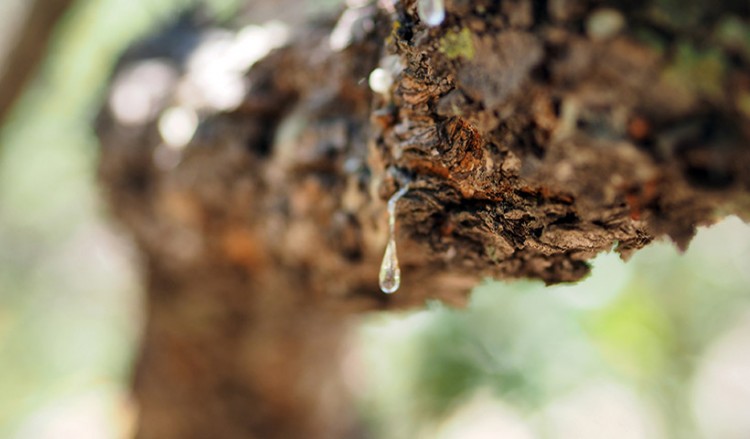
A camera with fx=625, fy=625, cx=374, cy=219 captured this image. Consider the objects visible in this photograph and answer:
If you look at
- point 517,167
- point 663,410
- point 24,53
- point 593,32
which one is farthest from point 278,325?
point 663,410

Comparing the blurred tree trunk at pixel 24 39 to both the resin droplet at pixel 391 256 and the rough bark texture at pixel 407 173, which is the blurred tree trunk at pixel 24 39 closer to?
the rough bark texture at pixel 407 173

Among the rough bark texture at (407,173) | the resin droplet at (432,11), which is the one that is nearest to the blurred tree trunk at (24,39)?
the rough bark texture at (407,173)

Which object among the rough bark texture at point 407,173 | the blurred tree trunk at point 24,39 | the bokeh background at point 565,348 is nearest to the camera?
the rough bark texture at point 407,173

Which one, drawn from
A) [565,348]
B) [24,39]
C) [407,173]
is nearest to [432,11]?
[407,173]

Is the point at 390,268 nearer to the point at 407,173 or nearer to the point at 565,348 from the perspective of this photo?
the point at 407,173

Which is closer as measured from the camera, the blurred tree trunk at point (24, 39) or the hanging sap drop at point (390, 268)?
the hanging sap drop at point (390, 268)
